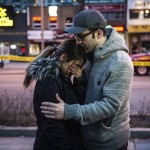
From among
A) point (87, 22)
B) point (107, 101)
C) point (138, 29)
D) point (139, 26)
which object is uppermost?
point (87, 22)

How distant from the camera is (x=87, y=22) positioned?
2.85m

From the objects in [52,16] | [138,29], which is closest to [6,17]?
[52,16]

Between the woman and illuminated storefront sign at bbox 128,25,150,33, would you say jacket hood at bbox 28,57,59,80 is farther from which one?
illuminated storefront sign at bbox 128,25,150,33

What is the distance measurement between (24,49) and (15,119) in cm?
4083

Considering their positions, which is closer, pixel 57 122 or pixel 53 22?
pixel 57 122

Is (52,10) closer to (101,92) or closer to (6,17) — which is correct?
(6,17)

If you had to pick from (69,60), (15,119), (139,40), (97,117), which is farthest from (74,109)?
(139,40)

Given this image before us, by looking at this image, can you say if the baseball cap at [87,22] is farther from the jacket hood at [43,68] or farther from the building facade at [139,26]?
the building facade at [139,26]

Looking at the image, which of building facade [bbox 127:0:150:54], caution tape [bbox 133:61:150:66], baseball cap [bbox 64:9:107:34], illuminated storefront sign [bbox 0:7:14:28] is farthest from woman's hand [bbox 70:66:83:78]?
illuminated storefront sign [bbox 0:7:14:28]

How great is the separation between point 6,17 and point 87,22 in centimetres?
4696

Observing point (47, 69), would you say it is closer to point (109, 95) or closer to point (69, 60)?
point (69, 60)

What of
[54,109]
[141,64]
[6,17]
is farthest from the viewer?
[6,17]

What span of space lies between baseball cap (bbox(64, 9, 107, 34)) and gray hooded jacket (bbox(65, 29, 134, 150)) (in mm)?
135

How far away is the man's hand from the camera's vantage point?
2.70 m
